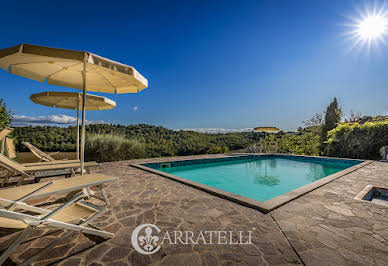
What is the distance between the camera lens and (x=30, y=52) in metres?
1.89

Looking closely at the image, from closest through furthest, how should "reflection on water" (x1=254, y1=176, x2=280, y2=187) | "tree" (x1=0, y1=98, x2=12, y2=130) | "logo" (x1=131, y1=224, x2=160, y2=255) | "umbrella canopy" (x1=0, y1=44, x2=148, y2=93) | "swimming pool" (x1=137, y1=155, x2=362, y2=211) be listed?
"logo" (x1=131, y1=224, x2=160, y2=255)
"umbrella canopy" (x1=0, y1=44, x2=148, y2=93)
"swimming pool" (x1=137, y1=155, x2=362, y2=211)
"tree" (x1=0, y1=98, x2=12, y2=130)
"reflection on water" (x1=254, y1=176, x2=280, y2=187)

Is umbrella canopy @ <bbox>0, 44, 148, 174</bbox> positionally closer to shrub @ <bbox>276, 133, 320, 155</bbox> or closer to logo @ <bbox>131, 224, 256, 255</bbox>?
logo @ <bbox>131, 224, 256, 255</bbox>

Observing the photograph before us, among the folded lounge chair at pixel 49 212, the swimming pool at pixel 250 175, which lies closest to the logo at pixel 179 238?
the folded lounge chair at pixel 49 212

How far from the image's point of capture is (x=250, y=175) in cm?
727

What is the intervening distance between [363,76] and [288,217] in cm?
1604

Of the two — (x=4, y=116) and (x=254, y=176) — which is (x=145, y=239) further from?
(x=4, y=116)

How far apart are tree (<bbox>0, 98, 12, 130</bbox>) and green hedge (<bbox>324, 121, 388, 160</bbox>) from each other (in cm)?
1686

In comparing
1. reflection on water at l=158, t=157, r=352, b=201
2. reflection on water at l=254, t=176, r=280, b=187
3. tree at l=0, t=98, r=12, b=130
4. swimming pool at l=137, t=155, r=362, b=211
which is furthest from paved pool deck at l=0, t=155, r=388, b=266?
tree at l=0, t=98, r=12, b=130

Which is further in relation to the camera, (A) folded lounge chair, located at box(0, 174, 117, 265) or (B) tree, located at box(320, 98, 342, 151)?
(B) tree, located at box(320, 98, 342, 151)

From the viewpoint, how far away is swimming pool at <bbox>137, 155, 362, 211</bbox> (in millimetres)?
5230

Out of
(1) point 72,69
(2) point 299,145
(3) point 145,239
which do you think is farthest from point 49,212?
(2) point 299,145

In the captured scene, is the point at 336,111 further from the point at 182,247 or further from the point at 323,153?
the point at 182,247

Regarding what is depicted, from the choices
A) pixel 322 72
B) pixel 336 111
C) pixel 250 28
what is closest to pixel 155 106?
pixel 250 28

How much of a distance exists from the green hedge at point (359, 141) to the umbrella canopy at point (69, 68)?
42.2 ft
